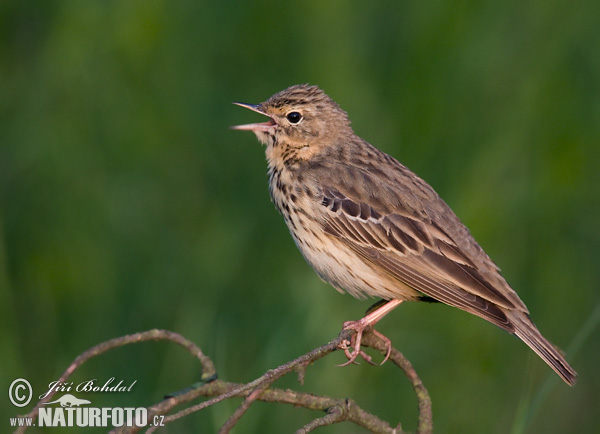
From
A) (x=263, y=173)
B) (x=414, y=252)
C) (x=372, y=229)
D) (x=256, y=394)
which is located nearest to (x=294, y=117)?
(x=372, y=229)

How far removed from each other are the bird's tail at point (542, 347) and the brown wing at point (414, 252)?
9cm

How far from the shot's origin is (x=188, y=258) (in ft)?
26.7

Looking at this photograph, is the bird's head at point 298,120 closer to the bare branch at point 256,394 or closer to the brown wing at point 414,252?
the brown wing at point 414,252

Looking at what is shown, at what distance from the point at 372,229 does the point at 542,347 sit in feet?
4.15

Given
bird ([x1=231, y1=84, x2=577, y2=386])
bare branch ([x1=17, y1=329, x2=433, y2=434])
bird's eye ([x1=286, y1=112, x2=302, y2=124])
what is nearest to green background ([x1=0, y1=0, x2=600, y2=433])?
bird ([x1=231, y1=84, x2=577, y2=386])

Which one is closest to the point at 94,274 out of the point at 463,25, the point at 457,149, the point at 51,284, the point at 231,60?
the point at 51,284

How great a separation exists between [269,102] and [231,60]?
2537 mm

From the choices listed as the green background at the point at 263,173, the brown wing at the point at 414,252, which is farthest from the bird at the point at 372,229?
the green background at the point at 263,173

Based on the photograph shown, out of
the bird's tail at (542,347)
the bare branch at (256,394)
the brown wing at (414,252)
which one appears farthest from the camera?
the brown wing at (414,252)

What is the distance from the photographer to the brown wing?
220 inches

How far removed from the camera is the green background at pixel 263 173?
751cm

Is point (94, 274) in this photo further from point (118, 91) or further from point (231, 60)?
point (231, 60)

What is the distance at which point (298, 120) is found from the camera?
21.1 feet

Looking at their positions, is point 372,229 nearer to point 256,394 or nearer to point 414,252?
point 414,252
